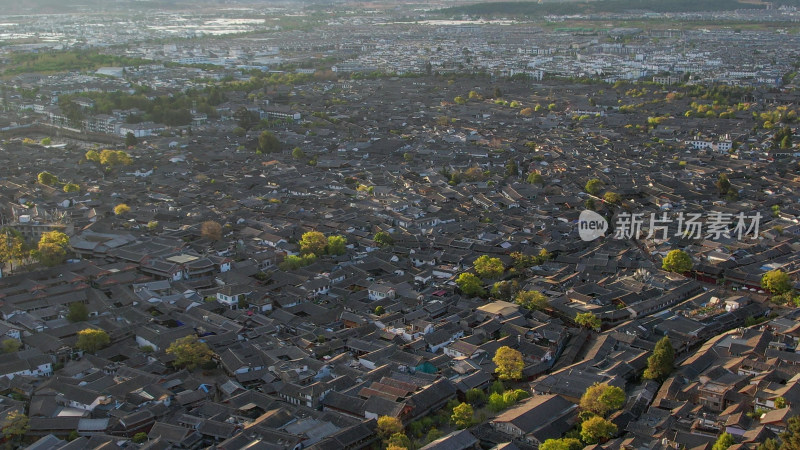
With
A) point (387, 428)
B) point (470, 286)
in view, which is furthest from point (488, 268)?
point (387, 428)

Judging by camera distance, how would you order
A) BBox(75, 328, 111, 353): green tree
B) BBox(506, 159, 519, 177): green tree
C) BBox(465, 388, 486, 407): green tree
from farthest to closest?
BBox(506, 159, 519, 177): green tree < BBox(75, 328, 111, 353): green tree < BBox(465, 388, 486, 407): green tree

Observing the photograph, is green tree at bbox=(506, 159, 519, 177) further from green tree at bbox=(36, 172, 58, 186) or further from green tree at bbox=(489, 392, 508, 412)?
green tree at bbox=(36, 172, 58, 186)

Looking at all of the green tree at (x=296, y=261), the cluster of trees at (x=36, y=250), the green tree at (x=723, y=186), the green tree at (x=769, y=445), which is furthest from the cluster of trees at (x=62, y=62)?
the green tree at (x=769, y=445)

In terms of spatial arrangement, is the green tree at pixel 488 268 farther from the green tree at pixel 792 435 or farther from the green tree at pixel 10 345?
the green tree at pixel 10 345

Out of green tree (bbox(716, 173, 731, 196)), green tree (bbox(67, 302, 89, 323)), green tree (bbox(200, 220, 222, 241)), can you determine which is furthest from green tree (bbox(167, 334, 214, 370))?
green tree (bbox(716, 173, 731, 196))

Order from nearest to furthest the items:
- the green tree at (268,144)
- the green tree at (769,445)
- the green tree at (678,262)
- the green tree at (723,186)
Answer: the green tree at (769,445) < the green tree at (678,262) < the green tree at (723,186) < the green tree at (268,144)

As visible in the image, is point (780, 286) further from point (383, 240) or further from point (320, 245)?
point (320, 245)

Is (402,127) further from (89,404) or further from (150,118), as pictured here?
(89,404)
